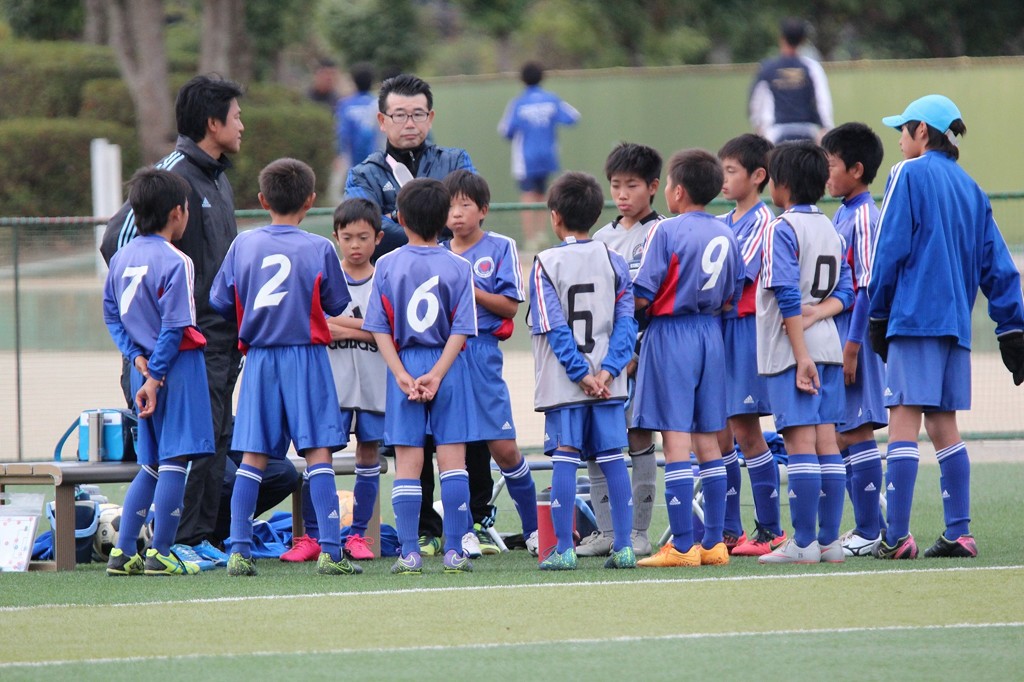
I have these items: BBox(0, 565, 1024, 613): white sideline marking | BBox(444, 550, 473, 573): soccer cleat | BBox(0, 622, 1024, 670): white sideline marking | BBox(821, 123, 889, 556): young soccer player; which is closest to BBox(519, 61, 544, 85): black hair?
BBox(821, 123, 889, 556): young soccer player

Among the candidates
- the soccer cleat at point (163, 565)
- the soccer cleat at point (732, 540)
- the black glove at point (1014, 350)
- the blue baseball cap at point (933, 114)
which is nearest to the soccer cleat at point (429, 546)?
the soccer cleat at point (163, 565)

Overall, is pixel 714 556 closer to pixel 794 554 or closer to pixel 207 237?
pixel 794 554

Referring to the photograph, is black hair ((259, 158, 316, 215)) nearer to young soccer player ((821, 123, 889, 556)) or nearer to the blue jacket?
the blue jacket

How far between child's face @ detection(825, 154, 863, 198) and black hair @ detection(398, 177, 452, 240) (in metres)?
1.96

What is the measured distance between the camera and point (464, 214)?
24.1ft

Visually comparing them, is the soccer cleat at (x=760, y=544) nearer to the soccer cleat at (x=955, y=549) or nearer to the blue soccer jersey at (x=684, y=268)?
the soccer cleat at (x=955, y=549)

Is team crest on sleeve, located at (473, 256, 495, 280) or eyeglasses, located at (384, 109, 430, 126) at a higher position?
eyeglasses, located at (384, 109, 430, 126)

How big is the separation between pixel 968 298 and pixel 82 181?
1980cm

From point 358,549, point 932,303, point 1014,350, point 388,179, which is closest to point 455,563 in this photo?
point 358,549

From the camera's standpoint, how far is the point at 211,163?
774cm

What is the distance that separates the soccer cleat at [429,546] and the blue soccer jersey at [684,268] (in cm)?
183

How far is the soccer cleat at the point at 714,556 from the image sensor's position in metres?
7.17

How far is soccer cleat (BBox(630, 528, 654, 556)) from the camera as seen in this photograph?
759cm

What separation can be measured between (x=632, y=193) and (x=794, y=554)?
1901 mm
